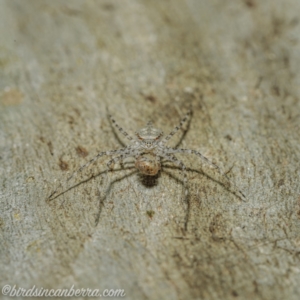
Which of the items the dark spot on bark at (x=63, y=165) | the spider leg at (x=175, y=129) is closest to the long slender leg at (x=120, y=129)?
the spider leg at (x=175, y=129)

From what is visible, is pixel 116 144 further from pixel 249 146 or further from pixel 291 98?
pixel 291 98

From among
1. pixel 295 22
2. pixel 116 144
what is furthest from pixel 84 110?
pixel 295 22

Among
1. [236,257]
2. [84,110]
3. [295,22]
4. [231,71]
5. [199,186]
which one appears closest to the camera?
[236,257]

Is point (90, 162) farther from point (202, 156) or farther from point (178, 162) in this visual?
point (202, 156)

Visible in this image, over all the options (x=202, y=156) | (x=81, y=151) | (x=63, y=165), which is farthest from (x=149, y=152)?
(x=63, y=165)

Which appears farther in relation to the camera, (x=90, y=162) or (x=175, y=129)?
(x=175, y=129)
